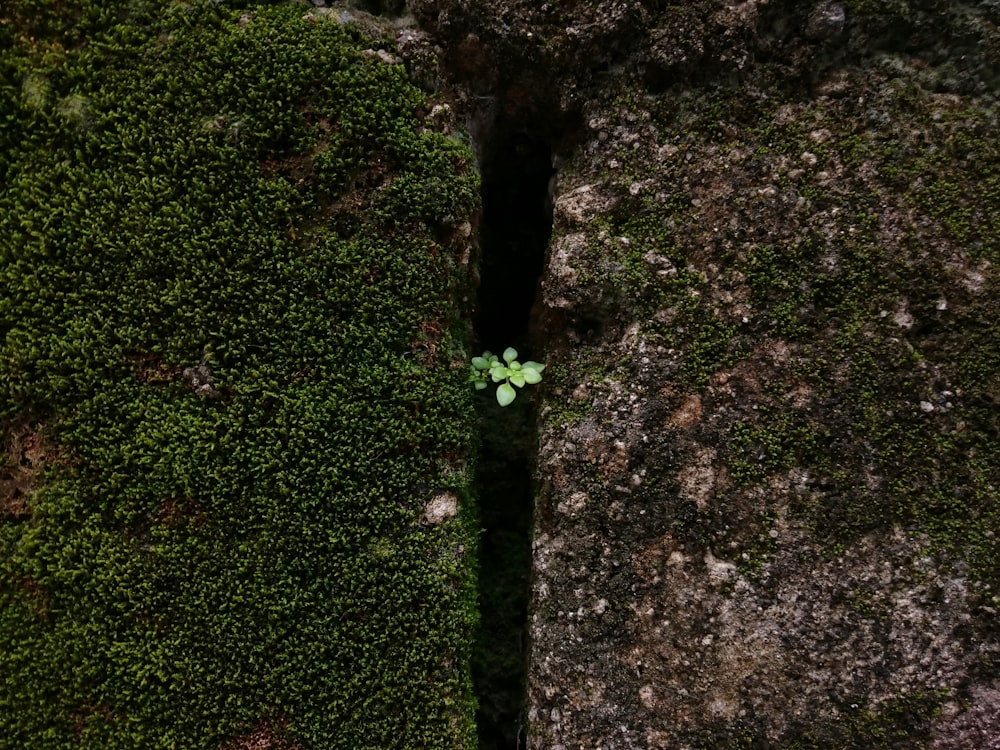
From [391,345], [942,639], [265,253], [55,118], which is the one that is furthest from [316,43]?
[942,639]

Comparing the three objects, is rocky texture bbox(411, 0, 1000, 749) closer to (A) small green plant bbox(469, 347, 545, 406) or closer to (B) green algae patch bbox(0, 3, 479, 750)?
Result: (A) small green plant bbox(469, 347, 545, 406)

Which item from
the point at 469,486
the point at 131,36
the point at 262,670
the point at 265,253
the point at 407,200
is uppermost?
the point at 131,36

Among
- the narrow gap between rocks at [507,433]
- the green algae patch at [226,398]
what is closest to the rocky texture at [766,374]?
the narrow gap between rocks at [507,433]

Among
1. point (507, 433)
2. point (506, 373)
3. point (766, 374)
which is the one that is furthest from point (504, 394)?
point (766, 374)

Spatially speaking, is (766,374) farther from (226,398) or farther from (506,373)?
(226,398)

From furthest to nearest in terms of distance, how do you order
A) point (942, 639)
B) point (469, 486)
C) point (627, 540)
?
point (469, 486)
point (627, 540)
point (942, 639)

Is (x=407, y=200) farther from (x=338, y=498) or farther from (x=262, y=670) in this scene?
(x=262, y=670)

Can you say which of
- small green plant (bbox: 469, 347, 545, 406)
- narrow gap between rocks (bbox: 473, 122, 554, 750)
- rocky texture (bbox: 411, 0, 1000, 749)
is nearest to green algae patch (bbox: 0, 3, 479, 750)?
small green plant (bbox: 469, 347, 545, 406)
